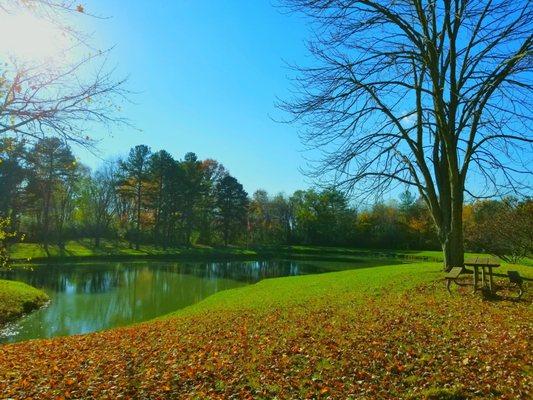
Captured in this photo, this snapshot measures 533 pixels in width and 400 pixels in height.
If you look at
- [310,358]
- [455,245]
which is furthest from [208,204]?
[310,358]

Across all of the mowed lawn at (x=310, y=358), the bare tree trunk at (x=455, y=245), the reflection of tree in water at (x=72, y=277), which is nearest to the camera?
the mowed lawn at (x=310, y=358)

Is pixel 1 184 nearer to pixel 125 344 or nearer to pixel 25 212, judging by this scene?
pixel 25 212

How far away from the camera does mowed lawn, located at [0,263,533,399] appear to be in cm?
594

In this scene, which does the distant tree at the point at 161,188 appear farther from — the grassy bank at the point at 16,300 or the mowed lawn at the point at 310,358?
the mowed lawn at the point at 310,358

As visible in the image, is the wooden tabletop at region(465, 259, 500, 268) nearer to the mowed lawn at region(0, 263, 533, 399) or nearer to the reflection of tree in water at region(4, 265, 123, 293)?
the mowed lawn at region(0, 263, 533, 399)

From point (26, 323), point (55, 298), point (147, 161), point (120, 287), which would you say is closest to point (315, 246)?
point (147, 161)

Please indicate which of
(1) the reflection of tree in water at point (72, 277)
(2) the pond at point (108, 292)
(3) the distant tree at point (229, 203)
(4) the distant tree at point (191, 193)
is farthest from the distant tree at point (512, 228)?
(3) the distant tree at point (229, 203)

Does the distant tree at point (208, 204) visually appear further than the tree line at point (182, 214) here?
Yes

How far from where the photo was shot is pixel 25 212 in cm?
5425

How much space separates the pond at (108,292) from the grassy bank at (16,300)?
0.56 metres

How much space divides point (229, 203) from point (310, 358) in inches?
2475

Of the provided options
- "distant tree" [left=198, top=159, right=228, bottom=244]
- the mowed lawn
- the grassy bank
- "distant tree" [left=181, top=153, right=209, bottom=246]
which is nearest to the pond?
the grassy bank

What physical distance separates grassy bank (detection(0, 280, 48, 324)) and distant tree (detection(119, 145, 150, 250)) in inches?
1369

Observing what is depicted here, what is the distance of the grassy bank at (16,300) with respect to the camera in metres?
18.7
